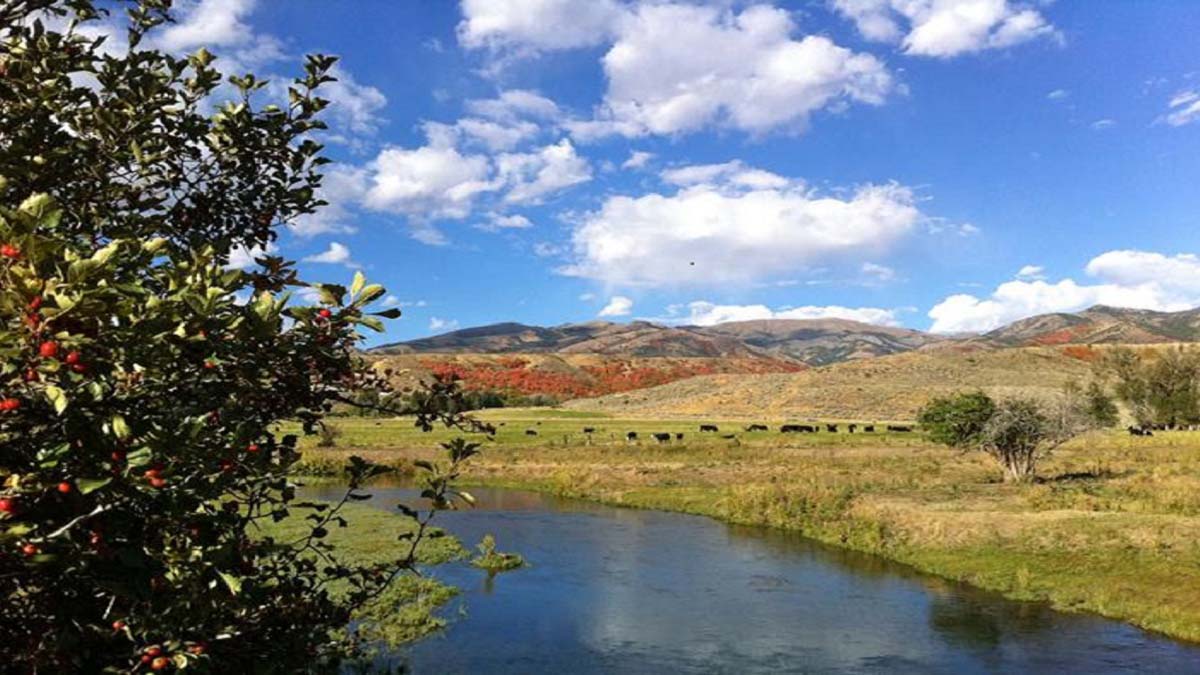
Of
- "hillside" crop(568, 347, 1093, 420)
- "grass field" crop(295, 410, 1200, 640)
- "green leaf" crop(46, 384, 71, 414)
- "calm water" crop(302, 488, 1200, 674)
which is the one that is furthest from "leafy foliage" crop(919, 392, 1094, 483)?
"hillside" crop(568, 347, 1093, 420)

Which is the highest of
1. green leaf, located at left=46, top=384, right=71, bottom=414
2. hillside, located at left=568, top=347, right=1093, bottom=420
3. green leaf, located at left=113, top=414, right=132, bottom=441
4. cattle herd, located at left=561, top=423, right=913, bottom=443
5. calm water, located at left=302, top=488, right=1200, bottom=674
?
hillside, located at left=568, top=347, right=1093, bottom=420

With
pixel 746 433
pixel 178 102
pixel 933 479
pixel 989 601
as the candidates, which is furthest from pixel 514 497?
pixel 178 102

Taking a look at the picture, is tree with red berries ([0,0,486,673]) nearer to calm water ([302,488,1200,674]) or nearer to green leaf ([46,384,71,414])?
green leaf ([46,384,71,414])

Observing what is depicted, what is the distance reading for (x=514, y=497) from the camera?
5162cm

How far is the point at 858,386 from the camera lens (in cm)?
12581

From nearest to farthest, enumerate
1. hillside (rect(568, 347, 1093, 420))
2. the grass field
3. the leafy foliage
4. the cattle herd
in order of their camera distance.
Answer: the grass field → the leafy foliage → the cattle herd → hillside (rect(568, 347, 1093, 420))

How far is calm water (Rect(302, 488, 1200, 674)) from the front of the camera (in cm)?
2039

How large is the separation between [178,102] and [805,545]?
34.1 m

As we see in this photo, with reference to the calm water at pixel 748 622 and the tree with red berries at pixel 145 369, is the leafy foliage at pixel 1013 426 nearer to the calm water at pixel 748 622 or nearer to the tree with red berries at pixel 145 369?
the calm water at pixel 748 622

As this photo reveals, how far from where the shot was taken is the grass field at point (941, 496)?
27172 millimetres

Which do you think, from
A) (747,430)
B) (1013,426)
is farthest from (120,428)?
(747,430)

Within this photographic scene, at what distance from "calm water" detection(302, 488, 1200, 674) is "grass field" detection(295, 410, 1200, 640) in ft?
6.29

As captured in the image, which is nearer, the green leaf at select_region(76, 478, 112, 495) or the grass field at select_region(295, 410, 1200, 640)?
the green leaf at select_region(76, 478, 112, 495)

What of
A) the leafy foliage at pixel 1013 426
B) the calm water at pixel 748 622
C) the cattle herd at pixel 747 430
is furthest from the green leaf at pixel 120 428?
the cattle herd at pixel 747 430
